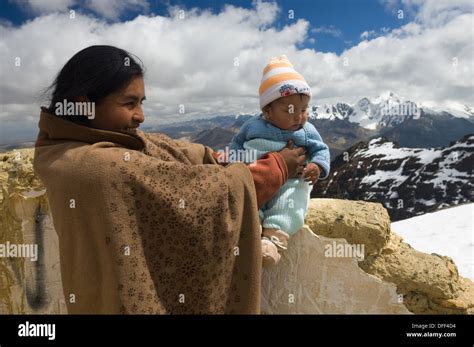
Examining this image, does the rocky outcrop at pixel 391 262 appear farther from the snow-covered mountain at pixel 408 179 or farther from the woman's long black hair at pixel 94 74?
the snow-covered mountain at pixel 408 179

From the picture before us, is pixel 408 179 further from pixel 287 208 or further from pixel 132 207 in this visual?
pixel 132 207

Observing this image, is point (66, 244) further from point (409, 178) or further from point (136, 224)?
point (409, 178)

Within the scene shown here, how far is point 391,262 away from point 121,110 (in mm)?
2589

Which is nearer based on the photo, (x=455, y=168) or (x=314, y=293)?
(x=314, y=293)

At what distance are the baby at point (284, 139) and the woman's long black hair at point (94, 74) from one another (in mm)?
1007

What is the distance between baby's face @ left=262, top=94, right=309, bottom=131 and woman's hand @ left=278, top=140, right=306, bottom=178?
0.77 feet

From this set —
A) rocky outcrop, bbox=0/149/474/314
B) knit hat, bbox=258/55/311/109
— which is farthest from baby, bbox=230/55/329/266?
rocky outcrop, bbox=0/149/474/314

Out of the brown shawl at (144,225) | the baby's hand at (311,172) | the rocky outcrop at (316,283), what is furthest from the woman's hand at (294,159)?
the rocky outcrop at (316,283)

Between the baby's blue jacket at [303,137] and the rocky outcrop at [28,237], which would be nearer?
the baby's blue jacket at [303,137]

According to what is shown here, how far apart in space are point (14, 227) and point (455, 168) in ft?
326

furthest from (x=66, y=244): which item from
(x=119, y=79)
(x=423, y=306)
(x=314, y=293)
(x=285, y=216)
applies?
(x=423, y=306)

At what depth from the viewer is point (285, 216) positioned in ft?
9.82

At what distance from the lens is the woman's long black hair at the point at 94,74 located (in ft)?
8.39

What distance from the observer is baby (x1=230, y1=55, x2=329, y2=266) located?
2.99 metres
